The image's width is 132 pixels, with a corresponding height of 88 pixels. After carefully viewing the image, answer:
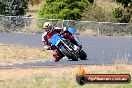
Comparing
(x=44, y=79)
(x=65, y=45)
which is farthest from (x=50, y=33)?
(x=44, y=79)

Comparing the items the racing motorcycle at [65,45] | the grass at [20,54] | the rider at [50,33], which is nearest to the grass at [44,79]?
the racing motorcycle at [65,45]

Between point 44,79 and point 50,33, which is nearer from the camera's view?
point 50,33

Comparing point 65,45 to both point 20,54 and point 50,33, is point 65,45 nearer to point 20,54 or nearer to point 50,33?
point 50,33

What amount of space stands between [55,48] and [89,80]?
6.07 m

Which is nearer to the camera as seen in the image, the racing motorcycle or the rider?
the rider

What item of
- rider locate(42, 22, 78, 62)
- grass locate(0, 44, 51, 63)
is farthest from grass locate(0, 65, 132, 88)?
grass locate(0, 44, 51, 63)

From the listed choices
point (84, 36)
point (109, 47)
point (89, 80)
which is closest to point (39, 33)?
point (84, 36)

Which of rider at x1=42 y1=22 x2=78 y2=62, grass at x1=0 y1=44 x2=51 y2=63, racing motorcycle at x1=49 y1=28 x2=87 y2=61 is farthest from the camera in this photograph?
grass at x1=0 y1=44 x2=51 y2=63

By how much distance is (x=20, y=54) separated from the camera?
2769cm

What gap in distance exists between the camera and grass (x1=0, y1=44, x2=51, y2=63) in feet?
85.3

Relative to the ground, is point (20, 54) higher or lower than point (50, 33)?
lower

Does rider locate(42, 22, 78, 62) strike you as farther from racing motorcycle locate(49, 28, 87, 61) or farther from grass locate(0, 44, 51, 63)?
grass locate(0, 44, 51, 63)

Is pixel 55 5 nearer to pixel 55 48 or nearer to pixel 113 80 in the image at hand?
pixel 55 48

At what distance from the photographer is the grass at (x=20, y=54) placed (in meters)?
26.0
